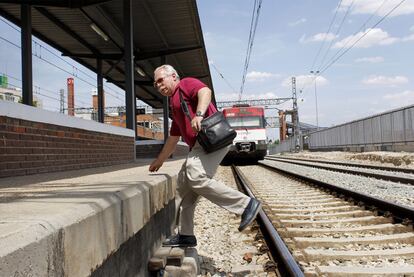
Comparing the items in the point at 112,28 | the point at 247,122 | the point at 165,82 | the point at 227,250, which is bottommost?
the point at 227,250

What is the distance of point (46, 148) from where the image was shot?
854 centimetres

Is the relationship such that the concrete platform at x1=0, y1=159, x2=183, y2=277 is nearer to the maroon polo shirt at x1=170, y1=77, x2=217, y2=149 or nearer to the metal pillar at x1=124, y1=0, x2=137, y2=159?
the maroon polo shirt at x1=170, y1=77, x2=217, y2=149

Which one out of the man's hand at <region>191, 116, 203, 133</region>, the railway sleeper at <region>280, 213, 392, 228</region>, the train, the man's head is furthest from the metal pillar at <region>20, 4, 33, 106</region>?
the train

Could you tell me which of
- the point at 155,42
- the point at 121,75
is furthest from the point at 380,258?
the point at 121,75

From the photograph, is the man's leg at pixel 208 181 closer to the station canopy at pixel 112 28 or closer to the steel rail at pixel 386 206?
the steel rail at pixel 386 206

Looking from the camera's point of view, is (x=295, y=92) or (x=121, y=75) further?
(x=295, y=92)

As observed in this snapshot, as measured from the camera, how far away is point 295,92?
6656 cm

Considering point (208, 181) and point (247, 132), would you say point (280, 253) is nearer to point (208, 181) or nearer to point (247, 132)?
point (208, 181)

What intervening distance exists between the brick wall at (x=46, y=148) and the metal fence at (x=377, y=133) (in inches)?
757

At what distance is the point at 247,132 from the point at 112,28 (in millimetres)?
10068

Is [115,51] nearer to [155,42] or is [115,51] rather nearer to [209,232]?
[155,42]

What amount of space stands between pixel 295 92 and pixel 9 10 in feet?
183

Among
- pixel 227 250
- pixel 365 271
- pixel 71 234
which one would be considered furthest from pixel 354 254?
pixel 71 234

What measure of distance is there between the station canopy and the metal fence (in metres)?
12.1
